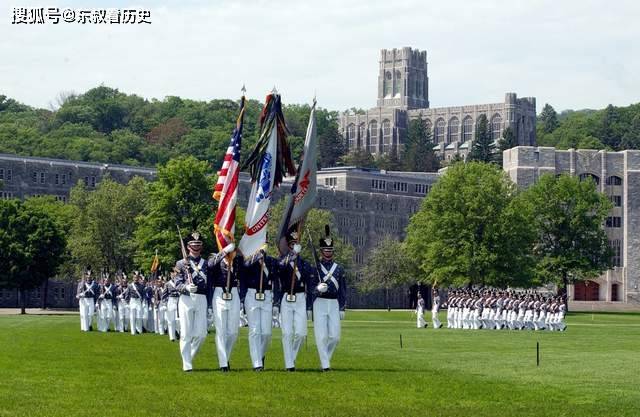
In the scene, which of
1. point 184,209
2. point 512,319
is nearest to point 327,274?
point 512,319

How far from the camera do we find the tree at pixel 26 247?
103 m

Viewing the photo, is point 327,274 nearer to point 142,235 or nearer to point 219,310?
point 219,310

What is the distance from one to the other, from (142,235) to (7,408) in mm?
72314

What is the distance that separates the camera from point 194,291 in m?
29.7

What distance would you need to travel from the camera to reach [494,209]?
344 feet

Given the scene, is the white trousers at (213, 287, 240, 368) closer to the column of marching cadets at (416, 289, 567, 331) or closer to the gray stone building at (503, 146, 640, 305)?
the column of marching cadets at (416, 289, 567, 331)

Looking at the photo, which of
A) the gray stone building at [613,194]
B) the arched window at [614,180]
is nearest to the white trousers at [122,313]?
the gray stone building at [613,194]

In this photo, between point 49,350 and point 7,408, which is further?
point 49,350

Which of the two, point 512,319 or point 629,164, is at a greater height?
point 629,164

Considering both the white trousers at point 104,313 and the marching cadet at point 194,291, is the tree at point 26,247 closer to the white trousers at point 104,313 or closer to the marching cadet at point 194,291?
the white trousers at point 104,313

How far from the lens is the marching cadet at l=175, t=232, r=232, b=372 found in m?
29.6

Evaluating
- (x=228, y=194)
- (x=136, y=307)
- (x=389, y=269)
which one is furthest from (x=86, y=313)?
(x=389, y=269)

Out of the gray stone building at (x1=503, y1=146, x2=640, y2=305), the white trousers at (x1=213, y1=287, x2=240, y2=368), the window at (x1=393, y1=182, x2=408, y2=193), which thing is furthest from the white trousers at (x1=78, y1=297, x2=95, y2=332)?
the window at (x1=393, y1=182, x2=408, y2=193)

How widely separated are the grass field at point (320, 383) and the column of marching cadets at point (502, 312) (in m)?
29.6
